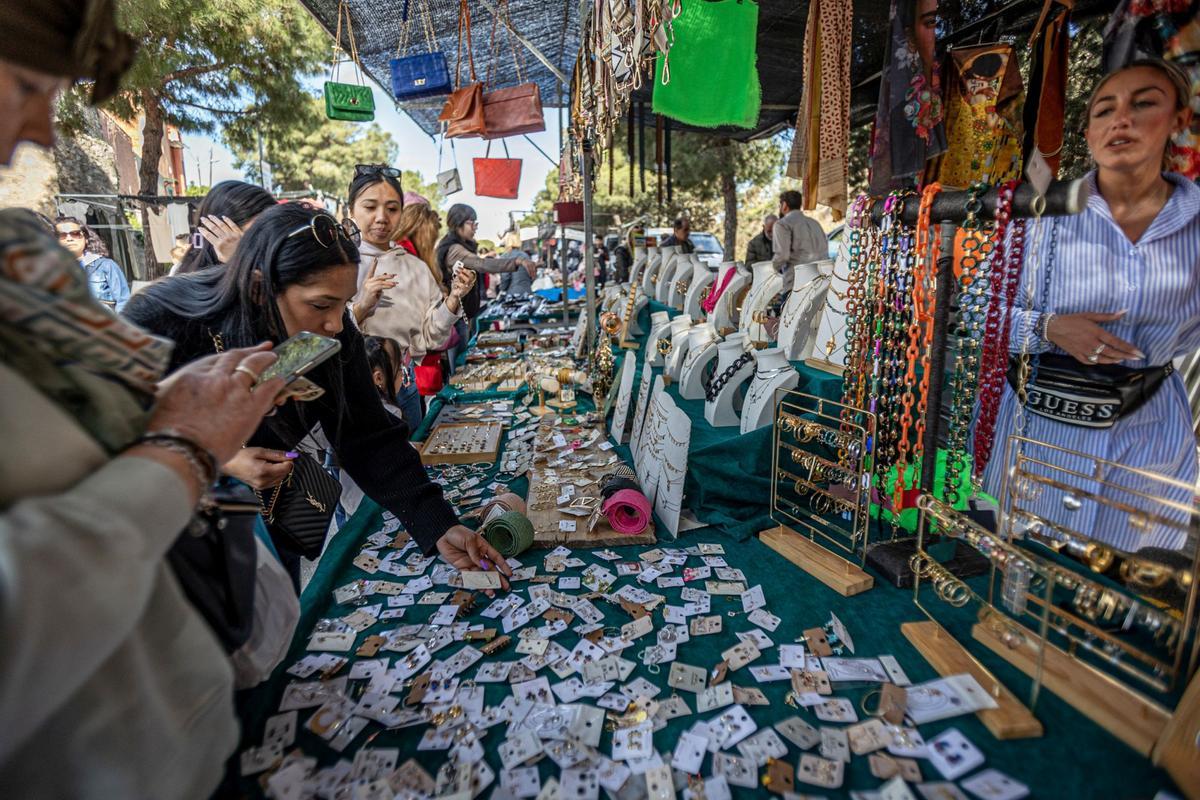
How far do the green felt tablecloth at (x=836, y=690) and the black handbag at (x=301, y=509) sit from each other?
14 cm

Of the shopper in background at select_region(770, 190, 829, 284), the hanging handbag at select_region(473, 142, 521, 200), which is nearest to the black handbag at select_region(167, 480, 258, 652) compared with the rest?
the shopper in background at select_region(770, 190, 829, 284)

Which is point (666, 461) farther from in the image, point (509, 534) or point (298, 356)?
point (298, 356)

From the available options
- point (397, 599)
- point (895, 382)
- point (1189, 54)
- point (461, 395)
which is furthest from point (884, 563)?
point (461, 395)

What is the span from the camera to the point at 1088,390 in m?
1.41

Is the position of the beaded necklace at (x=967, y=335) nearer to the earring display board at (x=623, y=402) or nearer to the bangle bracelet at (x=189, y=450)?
the earring display board at (x=623, y=402)

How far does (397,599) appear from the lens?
1.38 metres

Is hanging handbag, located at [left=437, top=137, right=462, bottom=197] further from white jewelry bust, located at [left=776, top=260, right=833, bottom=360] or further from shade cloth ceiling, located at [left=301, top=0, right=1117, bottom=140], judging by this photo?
white jewelry bust, located at [left=776, top=260, right=833, bottom=360]

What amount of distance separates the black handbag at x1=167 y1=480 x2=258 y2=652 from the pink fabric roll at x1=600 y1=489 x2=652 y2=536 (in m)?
0.97

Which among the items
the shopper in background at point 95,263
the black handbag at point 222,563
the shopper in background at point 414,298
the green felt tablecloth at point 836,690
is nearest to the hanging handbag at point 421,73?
the shopper in background at point 414,298

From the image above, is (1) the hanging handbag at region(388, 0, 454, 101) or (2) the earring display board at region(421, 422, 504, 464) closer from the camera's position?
(2) the earring display board at region(421, 422, 504, 464)

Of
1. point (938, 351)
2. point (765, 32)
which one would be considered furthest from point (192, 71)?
point (938, 351)

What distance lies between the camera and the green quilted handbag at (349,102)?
4672 millimetres

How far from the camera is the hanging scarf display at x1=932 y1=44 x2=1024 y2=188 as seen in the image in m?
2.24

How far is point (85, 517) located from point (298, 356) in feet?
1.36
